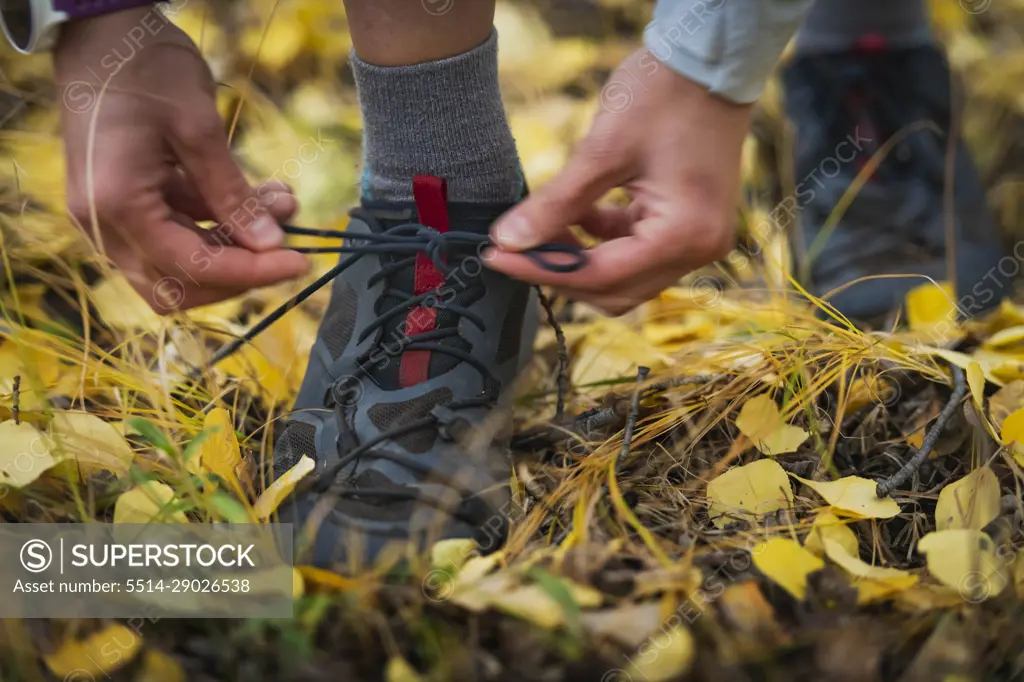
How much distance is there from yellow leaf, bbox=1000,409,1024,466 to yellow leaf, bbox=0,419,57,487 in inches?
29.6

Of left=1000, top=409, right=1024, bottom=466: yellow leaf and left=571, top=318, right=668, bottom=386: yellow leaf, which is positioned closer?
left=1000, top=409, right=1024, bottom=466: yellow leaf

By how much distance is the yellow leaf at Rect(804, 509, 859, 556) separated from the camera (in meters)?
0.61

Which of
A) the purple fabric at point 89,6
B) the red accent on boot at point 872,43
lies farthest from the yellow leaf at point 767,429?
the red accent on boot at point 872,43

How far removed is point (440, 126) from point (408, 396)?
24 cm

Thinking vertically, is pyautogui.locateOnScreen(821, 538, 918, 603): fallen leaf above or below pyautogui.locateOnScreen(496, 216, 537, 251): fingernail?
below

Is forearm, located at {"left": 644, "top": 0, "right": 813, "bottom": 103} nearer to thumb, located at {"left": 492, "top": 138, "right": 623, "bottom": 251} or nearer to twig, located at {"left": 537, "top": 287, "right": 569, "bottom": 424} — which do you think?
thumb, located at {"left": 492, "top": 138, "right": 623, "bottom": 251}

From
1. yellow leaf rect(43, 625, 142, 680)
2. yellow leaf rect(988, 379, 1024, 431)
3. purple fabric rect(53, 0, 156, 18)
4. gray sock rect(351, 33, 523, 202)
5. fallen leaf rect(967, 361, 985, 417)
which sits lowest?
yellow leaf rect(43, 625, 142, 680)

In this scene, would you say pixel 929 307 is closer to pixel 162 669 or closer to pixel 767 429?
pixel 767 429

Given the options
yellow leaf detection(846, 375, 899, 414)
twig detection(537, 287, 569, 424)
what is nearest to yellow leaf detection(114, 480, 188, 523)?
twig detection(537, 287, 569, 424)

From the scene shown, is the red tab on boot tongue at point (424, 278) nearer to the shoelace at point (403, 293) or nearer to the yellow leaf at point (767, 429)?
the shoelace at point (403, 293)

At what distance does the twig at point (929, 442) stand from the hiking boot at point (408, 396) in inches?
11.8

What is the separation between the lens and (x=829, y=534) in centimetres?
63

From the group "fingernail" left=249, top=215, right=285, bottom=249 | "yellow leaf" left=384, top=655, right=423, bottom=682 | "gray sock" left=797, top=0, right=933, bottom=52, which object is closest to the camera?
"yellow leaf" left=384, top=655, right=423, bottom=682

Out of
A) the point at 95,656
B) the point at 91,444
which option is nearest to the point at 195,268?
the point at 91,444
